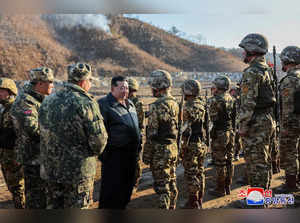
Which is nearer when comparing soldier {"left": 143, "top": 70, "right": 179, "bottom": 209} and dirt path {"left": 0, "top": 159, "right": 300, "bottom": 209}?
soldier {"left": 143, "top": 70, "right": 179, "bottom": 209}

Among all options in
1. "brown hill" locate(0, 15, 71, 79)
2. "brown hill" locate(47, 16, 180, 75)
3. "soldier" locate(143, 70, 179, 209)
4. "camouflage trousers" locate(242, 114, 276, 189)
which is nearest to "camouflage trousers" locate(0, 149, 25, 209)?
"soldier" locate(143, 70, 179, 209)

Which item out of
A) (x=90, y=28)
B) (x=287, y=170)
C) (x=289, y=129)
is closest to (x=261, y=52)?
(x=289, y=129)

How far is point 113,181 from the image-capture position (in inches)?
122

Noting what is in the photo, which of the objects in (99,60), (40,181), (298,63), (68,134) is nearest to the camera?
(68,134)

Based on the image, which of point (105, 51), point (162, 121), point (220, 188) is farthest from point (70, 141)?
point (105, 51)

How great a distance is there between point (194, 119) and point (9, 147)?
2.48 m

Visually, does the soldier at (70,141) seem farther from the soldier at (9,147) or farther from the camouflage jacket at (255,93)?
the camouflage jacket at (255,93)

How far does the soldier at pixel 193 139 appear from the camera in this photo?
150 inches

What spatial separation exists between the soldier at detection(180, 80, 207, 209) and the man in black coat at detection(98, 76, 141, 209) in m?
0.93

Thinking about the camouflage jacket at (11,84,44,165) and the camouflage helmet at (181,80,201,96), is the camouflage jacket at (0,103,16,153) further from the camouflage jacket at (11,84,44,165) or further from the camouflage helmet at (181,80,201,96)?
the camouflage helmet at (181,80,201,96)

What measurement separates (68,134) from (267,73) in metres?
2.60

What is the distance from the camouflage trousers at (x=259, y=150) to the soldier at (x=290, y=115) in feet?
3.15

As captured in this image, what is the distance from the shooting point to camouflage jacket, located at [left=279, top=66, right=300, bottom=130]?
166 inches

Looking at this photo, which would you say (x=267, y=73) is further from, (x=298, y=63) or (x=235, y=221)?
(x=235, y=221)
